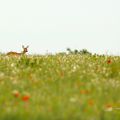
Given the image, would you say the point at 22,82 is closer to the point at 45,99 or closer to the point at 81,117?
the point at 45,99

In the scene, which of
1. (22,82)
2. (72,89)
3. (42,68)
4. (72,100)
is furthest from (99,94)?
(42,68)

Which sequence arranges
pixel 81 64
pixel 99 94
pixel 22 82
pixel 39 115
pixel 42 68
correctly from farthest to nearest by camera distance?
1. pixel 81 64
2. pixel 42 68
3. pixel 22 82
4. pixel 99 94
5. pixel 39 115

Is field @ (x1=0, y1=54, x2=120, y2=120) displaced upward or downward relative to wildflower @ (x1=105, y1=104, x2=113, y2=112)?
upward

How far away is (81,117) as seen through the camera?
853cm

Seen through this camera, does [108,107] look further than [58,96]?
No

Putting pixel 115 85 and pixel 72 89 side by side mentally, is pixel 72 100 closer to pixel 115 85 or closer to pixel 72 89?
pixel 72 89

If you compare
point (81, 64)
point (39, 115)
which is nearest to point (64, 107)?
point (39, 115)

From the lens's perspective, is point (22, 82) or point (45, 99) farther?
point (22, 82)

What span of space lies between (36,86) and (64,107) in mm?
2498

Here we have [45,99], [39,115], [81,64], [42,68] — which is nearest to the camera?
[39,115]

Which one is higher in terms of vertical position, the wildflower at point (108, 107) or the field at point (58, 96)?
the field at point (58, 96)

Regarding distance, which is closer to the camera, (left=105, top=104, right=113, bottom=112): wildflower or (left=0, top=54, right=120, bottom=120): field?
(left=0, top=54, right=120, bottom=120): field

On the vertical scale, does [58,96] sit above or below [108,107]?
above

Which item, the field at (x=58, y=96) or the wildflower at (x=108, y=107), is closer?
the field at (x=58, y=96)
